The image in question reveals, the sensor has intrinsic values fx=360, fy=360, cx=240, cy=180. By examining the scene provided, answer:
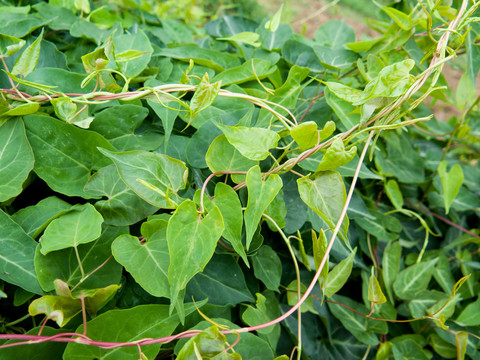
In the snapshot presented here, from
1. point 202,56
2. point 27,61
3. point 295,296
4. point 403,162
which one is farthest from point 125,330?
point 403,162

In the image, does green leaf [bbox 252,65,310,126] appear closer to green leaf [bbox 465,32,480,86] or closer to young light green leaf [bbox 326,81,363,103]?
young light green leaf [bbox 326,81,363,103]

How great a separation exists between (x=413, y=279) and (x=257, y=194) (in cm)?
52

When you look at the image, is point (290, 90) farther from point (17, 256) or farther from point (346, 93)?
point (17, 256)

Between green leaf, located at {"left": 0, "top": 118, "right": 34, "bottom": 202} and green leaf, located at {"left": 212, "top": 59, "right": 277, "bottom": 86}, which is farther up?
green leaf, located at {"left": 212, "top": 59, "right": 277, "bottom": 86}

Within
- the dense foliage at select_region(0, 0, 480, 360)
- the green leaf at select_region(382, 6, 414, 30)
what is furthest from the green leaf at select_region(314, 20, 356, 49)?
the green leaf at select_region(382, 6, 414, 30)

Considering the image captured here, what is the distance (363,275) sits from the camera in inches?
28.3

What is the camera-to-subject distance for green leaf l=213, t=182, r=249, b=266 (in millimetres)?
440

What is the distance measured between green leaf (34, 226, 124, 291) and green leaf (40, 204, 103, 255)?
2cm

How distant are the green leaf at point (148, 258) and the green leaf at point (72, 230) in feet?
0.11

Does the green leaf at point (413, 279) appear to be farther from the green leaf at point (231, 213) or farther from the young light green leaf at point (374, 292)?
the green leaf at point (231, 213)

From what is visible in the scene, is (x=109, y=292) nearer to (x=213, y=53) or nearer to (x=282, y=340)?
(x=282, y=340)

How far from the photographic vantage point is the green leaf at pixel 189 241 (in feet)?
1.24

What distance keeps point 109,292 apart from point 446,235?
83 cm

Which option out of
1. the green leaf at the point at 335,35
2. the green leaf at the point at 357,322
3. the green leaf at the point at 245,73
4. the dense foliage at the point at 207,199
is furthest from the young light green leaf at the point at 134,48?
the green leaf at the point at 357,322
